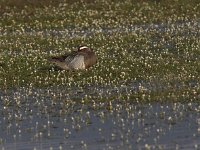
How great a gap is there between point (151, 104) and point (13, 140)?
488 cm

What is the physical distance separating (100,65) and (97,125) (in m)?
9.89

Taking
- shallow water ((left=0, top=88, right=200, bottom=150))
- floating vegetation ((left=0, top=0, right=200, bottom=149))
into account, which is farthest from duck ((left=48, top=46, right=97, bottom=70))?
shallow water ((left=0, top=88, right=200, bottom=150))

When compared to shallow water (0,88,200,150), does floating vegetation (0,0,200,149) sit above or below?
below

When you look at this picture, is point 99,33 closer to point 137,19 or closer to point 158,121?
point 137,19

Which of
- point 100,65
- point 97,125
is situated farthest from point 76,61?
point 97,125

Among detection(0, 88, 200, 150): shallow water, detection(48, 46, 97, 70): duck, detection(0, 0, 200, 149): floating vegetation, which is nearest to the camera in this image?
detection(0, 88, 200, 150): shallow water

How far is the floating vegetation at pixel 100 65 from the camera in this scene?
76.4ft

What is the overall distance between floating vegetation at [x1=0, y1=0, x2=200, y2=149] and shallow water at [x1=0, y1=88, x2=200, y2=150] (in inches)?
1.3

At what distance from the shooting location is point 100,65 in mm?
31688

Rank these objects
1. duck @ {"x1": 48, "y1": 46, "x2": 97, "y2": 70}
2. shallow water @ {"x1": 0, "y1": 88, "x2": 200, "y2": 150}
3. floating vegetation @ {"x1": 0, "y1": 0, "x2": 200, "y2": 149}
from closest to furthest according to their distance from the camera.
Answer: shallow water @ {"x1": 0, "y1": 88, "x2": 200, "y2": 150} < floating vegetation @ {"x1": 0, "y1": 0, "x2": 200, "y2": 149} < duck @ {"x1": 48, "y1": 46, "x2": 97, "y2": 70}

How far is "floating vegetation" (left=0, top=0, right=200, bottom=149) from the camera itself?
917 inches

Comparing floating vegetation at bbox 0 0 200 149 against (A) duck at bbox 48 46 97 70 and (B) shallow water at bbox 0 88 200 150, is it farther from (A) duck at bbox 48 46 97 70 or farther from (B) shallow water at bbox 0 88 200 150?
(A) duck at bbox 48 46 97 70

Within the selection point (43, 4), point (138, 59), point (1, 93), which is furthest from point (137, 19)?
point (1, 93)

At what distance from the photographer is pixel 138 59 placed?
32.6 meters
